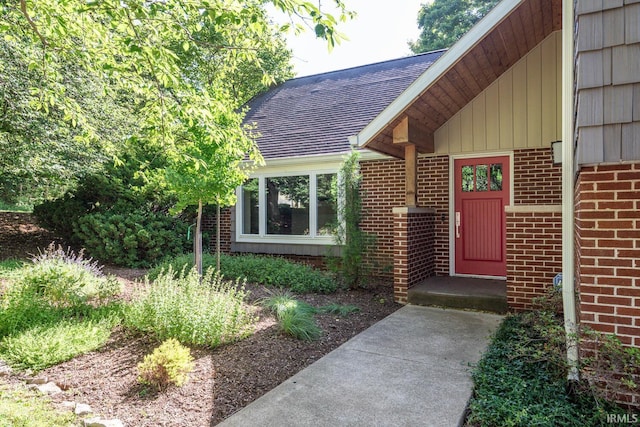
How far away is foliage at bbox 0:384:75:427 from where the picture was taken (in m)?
2.57

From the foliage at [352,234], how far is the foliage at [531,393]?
9.67 ft

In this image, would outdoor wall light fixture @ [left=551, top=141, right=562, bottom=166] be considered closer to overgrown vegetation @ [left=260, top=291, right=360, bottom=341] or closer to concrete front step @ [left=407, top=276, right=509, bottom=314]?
concrete front step @ [left=407, top=276, right=509, bottom=314]

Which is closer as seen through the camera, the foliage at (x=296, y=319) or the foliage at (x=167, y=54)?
the foliage at (x=167, y=54)

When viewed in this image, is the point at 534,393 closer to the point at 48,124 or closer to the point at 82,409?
the point at 82,409

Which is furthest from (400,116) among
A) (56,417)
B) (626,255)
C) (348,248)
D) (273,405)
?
(56,417)

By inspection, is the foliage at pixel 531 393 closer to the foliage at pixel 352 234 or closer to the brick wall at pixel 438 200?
the foliage at pixel 352 234

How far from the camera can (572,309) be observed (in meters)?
3.15

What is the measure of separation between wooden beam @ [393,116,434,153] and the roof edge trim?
0.31 meters

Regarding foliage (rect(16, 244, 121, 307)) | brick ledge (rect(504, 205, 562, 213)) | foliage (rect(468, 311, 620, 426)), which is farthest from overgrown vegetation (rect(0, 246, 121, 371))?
brick ledge (rect(504, 205, 562, 213))

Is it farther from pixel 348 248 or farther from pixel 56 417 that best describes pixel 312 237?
pixel 56 417

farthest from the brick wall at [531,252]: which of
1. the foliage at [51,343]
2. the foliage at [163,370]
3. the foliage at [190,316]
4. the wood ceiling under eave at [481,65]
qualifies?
the foliage at [51,343]

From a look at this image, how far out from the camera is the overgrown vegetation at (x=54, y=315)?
3785 millimetres

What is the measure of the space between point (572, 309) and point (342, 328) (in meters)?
2.46

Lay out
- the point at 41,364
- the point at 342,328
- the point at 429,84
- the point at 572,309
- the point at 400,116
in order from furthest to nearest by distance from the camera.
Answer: the point at 400,116, the point at 429,84, the point at 342,328, the point at 41,364, the point at 572,309
